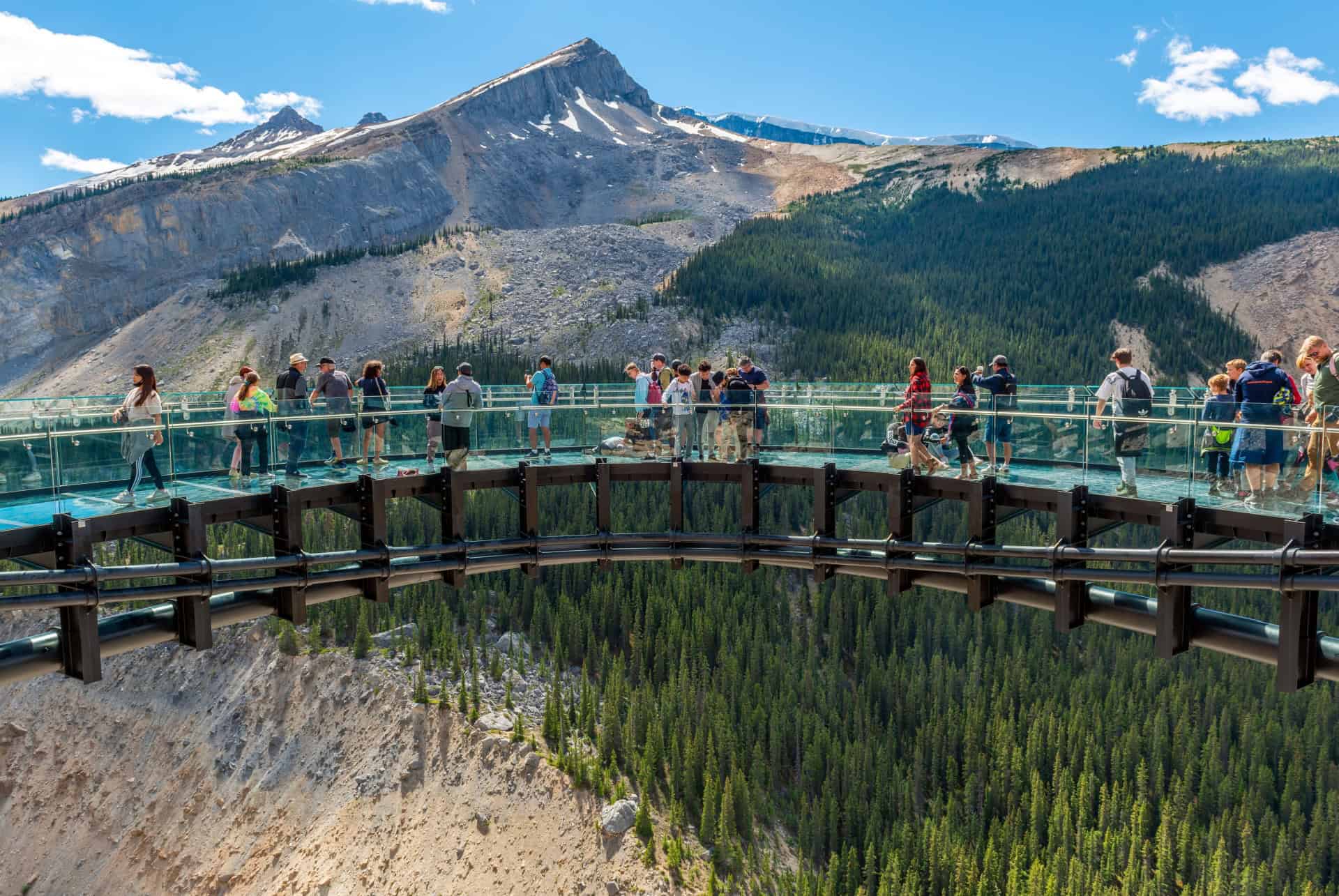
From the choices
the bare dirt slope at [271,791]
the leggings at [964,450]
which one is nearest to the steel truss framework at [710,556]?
the leggings at [964,450]

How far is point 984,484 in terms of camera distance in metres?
19.5

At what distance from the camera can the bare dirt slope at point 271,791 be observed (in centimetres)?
4541

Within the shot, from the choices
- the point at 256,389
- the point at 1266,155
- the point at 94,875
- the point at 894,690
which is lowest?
the point at 94,875

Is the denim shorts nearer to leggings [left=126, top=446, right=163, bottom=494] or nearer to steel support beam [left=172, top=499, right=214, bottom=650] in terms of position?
steel support beam [left=172, top=499, right=214, bottom=650]

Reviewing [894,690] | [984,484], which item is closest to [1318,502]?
[984,484]

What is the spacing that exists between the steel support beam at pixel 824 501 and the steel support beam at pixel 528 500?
5621 millimetres

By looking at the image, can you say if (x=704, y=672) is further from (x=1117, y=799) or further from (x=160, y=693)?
(x=160, y=693)

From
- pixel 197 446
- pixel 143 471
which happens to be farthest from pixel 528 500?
pixel 143 471

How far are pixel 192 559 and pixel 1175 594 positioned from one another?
50.7 ft

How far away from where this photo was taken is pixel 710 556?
22797 millimetres

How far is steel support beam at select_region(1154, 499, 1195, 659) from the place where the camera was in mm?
16672

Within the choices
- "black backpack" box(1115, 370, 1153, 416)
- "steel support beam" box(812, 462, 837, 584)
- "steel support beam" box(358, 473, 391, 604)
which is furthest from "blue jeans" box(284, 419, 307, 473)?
"black backpack" box(1115, 370, 1153, 416)

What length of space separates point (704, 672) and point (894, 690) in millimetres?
11368

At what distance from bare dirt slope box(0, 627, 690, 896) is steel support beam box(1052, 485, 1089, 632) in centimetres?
3007
